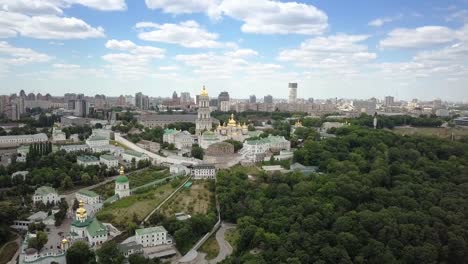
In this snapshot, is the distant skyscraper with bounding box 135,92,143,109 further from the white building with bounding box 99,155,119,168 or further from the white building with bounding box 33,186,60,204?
the white building with bounding box 33,186,60,204

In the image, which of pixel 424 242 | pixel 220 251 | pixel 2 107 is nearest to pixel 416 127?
pixel 424 242

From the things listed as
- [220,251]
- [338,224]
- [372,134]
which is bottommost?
[220,251]

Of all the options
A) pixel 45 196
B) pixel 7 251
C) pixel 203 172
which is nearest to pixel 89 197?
pixel 45 196

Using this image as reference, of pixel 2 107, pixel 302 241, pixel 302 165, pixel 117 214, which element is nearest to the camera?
pixel 302 241

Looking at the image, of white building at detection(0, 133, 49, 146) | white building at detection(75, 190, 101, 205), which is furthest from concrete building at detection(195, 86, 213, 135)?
white building at detection(75, 190, 101, 205)

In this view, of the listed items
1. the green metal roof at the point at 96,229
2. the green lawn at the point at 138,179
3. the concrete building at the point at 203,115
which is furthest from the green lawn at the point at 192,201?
the concrete building at the point at 203,115

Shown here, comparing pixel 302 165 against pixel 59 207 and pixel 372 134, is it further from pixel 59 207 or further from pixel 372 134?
pixel 59 207

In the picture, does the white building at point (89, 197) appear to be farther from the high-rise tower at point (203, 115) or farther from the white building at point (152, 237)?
the high-rise tower at point (203, 115)
